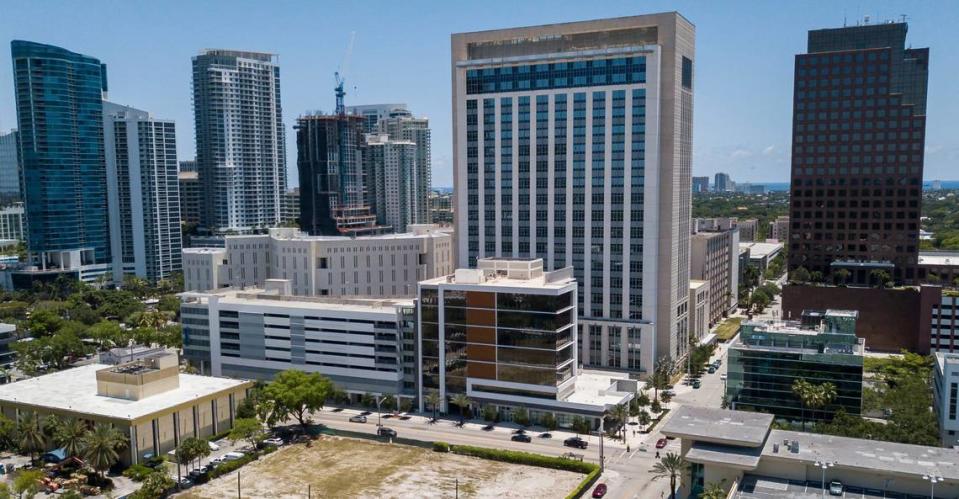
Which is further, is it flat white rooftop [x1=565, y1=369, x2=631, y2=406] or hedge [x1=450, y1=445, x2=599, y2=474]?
flat white rooftop [x1=565, y1=369, x2=631, y2=406]

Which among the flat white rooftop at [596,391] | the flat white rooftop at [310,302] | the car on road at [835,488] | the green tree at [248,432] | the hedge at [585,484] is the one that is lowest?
the hedge at [585,484]

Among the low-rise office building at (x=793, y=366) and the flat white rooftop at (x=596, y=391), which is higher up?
the low-rise office building at (x=793, y=366)

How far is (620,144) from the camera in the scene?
126062 mm

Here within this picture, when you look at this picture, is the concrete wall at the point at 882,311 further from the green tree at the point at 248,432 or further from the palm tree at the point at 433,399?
the green tree at the point at 248,432

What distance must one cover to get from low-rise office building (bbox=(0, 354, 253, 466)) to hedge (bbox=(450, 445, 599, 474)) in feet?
114

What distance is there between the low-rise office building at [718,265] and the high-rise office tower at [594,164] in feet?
80.8

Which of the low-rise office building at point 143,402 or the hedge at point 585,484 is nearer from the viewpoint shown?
the hedge at point 585,484

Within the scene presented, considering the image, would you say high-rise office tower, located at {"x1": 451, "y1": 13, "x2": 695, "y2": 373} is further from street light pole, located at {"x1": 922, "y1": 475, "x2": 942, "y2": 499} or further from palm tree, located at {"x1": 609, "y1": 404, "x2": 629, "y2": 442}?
street light pole, located at {"x1": 922, "y1": 475, "x2": 942, "y2": 499}

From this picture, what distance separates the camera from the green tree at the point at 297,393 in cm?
10200

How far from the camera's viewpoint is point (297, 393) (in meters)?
102

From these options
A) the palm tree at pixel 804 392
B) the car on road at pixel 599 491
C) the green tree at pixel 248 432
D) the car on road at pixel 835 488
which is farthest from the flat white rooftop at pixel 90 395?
the car on road at pixel 835 488

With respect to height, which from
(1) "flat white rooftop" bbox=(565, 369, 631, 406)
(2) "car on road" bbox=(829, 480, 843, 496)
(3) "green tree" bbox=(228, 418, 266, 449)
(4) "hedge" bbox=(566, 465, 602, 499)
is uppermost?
(2) "car on road" bbox=(829, 480, 843, 496)

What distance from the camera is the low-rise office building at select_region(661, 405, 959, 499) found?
68.4 m

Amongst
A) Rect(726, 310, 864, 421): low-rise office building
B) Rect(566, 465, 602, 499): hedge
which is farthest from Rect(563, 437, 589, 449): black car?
Rect(726, 310, 864, 421): low-rise office building
